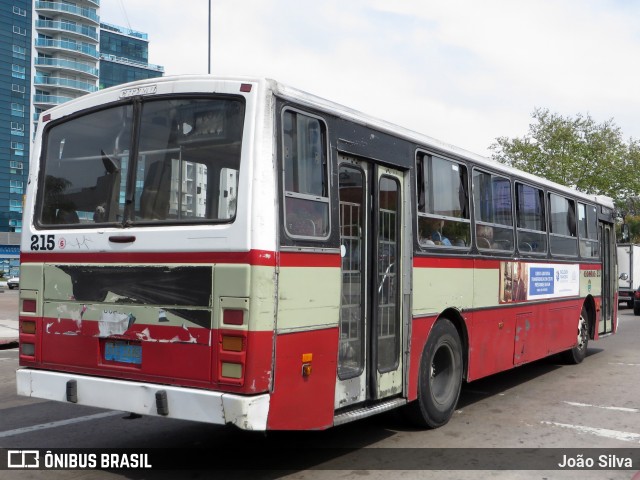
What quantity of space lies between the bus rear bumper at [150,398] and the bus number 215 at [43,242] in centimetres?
105

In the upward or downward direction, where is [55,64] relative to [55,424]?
upward

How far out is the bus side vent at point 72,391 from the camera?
221 inches

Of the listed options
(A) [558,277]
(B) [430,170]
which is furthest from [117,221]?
(A) [558,277]

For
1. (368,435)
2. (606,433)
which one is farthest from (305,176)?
(606,433)

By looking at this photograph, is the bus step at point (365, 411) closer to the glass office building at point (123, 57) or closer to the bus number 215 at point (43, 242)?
the bus number 215 at point (43, 242)

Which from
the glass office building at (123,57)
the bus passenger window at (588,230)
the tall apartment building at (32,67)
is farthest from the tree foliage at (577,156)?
the glass office building at (123,57)

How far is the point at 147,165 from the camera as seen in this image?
5.65m

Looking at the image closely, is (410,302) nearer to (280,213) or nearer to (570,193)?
(280,213)

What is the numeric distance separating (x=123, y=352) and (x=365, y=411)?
213cm

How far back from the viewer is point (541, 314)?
10.4m

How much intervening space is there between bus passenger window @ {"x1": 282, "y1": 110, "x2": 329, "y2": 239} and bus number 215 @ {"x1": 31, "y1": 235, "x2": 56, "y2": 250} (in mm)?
2185

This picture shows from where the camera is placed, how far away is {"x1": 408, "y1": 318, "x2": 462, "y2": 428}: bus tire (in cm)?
720

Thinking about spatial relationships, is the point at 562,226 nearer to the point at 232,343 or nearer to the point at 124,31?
the point at 232,343

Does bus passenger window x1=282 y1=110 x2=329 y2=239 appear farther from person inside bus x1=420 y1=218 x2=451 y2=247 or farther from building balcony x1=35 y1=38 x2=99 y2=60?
building balcony x1=35 y1=38 x2=99 y2=60
